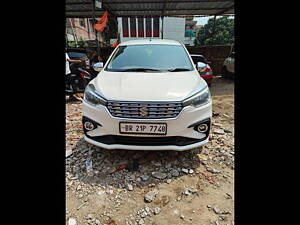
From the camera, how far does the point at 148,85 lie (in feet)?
6.96

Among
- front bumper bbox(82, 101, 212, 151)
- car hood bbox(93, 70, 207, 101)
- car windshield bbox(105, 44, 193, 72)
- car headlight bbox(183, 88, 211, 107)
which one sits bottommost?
front bumper bbox(82, 101, 212, 151)

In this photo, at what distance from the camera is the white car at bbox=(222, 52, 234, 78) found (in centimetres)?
753

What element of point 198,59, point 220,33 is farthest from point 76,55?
point 220,33

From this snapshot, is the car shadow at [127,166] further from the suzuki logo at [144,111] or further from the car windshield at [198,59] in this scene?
the car windshield at [198,59]

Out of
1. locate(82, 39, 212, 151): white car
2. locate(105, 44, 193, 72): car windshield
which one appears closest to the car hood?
locate(82, 39, 212, 151): white car

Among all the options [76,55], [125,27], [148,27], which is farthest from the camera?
[148,27]

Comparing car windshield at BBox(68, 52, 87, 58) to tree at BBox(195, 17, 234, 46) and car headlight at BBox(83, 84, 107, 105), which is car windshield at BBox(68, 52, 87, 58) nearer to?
car headlight at BBox(83, 84, 107, 105)

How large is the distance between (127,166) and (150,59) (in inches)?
62.4

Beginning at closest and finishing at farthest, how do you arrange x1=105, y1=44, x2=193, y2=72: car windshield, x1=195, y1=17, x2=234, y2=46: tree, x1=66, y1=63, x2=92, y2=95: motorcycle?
x1=105, y1=44, x2=193, y2=72: car windshield → x1=66, y1=63, x2=92, y2=95: motorcycle → x1=195, y1=17, x2=234, y2=46: tree

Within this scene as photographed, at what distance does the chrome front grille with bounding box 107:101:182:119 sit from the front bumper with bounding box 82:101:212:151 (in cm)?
4

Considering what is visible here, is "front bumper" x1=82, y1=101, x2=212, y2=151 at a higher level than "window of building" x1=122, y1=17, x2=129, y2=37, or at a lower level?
lower

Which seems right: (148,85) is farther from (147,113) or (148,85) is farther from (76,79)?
(76,79)

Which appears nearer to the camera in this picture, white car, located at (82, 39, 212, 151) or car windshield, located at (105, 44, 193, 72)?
white car, located at (82, 39, 212, 151)
